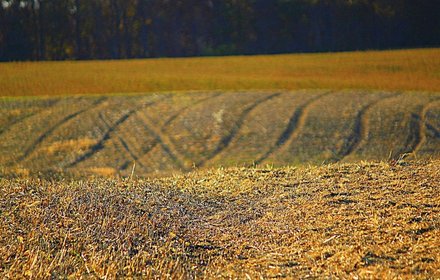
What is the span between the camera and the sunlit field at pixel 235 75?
2006 cm

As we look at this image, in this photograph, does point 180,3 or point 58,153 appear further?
point 180,3

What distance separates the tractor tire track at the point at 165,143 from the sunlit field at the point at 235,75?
4.57 metres

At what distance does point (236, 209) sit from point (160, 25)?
3153 centimetres

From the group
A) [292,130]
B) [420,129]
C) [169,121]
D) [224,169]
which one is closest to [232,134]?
[292,130]

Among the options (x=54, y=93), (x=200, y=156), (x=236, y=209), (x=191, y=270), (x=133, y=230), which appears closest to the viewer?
(x=191, y=270)

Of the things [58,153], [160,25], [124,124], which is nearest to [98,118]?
[124,124]

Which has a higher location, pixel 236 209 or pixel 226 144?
pixel 236 209

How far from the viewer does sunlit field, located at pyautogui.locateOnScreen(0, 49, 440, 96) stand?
20062 mm

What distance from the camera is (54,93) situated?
1875 centimetres

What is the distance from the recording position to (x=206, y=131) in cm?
1404

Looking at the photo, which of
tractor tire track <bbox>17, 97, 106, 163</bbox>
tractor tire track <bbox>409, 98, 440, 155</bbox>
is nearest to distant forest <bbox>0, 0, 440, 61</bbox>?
tractor tire track <bbox>17, 97, 106, 163</bbox>

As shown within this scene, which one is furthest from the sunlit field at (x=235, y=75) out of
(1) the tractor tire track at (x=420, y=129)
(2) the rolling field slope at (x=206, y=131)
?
(1) the tractor tire track at (x=420, y=129)

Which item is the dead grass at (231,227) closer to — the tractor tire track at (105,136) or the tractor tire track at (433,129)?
the tractor tire track at (105,136)

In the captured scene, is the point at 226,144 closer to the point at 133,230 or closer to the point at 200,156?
the point at 200,156
